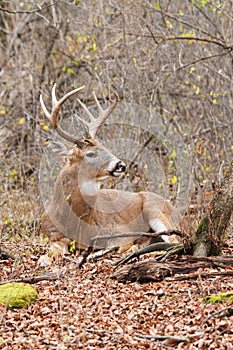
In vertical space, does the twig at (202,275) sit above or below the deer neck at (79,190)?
above

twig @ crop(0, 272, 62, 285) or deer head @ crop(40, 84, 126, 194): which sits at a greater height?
→ deer head @ crop(40, 84, 126, 194)

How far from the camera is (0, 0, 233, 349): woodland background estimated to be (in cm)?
1095

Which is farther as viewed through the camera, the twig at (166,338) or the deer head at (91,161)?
the deer head at (91,161)

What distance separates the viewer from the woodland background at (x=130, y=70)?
35.9 feet

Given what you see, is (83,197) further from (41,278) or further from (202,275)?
(202,275)

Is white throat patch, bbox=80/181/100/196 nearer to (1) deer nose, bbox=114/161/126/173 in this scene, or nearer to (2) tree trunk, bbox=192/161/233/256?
(1) deer nose, bbox=114/161/126/173

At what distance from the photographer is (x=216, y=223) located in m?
6.18

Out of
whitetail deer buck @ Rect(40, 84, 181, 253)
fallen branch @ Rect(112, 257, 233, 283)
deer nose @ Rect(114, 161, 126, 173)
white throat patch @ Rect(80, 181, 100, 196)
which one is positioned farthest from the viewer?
white throat patch @ Rect(80, 181, 100, 196)

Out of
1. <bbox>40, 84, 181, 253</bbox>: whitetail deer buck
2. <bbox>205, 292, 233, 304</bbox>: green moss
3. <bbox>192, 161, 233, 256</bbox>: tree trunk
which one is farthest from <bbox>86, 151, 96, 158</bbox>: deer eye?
<bbox>205, 292, 233, 304</bbox>: green moss

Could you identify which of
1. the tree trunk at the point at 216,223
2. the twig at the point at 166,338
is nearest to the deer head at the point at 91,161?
the tree trunk at the point at 216,223

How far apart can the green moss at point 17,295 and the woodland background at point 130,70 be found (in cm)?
362

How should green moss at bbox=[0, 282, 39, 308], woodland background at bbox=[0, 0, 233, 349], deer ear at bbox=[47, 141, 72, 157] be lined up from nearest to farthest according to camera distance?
green moss at bbox=[0, 282, 39, 308] < deer ear at bbox=[47, 141, 72, 157] < woodland background at bbox=[0, 0, 233, 349]

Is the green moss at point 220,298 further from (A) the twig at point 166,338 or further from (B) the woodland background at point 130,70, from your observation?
(B) the woodland background at point 130,70

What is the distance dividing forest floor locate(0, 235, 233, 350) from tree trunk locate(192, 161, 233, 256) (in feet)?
1.50
